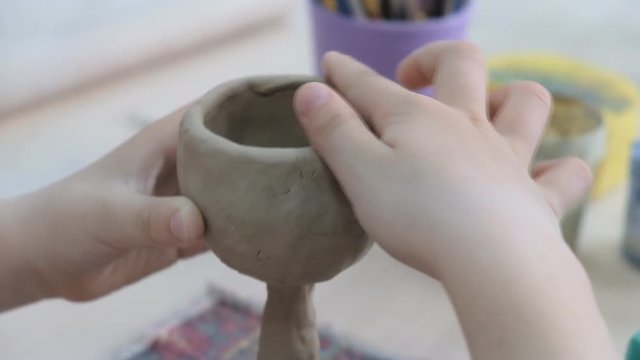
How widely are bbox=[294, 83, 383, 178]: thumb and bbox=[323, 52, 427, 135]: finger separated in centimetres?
1

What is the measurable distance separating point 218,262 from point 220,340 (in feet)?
0.29

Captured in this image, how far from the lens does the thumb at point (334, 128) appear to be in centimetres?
41

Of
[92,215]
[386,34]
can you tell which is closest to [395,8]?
[386,34]

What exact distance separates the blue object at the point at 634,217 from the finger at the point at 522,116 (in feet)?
0.62

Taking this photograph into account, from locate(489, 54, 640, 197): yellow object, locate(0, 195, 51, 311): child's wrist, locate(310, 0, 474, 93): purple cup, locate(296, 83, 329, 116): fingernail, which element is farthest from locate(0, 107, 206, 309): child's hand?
locate(489, 54, 640, 197): yellow object

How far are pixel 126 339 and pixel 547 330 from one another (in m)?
0.31

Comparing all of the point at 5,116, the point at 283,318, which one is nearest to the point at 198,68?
the point at 5,116

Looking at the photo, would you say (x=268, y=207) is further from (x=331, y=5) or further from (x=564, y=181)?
(x=331, y=5)

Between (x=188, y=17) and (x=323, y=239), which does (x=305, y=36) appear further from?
(x=323, y=239)

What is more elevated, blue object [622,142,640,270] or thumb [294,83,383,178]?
thumb [294,83,383,178]

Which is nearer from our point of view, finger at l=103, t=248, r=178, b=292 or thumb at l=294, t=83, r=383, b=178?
thumb at l=294, t=83, r=383, b=178

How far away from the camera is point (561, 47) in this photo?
1030mm

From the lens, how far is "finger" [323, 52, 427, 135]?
0.43m

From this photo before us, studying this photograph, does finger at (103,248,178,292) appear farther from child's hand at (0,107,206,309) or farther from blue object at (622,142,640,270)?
blue object at (622,142,640,270)
